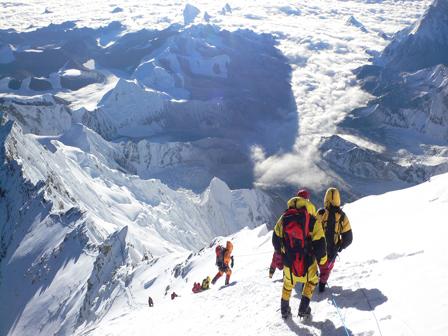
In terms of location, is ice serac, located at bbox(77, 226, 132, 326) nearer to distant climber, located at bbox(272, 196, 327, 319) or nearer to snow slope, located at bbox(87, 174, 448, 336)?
snow slope, located at bbox(87, 174, 448, 336)

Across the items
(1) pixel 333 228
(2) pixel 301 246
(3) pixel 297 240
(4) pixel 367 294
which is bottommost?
(4) pixel 367 294

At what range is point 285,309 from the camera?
51.4ft

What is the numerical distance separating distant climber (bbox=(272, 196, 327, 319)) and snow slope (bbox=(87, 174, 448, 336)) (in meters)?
1.40

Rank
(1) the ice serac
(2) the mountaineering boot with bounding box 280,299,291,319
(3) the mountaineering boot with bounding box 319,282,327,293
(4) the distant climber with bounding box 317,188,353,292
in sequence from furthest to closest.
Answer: (1) the ice serac
(3) the mountaineering boot with bounding box 319,282,327,293
(4) the distant climber with bounding box 317,188,353,292
(2) the mountaineering boot with bounding box 280,299,291,319

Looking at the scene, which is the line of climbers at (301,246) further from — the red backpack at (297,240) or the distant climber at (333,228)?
the distant climber at (333,228)

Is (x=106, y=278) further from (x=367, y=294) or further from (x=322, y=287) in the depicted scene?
(x=367, y=294)

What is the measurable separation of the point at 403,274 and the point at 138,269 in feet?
165

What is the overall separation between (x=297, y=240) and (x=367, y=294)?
3283mm

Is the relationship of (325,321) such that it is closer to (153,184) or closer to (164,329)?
(164,329)

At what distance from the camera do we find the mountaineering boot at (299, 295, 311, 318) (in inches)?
592

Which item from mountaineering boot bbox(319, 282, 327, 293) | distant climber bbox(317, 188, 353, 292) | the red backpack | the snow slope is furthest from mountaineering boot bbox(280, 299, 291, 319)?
distant climber bbox(317, 188, 353, 292)

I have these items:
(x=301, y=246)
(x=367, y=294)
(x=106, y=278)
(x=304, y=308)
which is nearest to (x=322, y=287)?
(x=367, y=294)

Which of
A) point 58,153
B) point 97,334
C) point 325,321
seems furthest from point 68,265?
point 325,321

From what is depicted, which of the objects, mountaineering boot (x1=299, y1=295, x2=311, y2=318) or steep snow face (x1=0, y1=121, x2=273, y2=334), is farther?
steep snow face (x1=0, y1=121, x2=273, y2=334)
